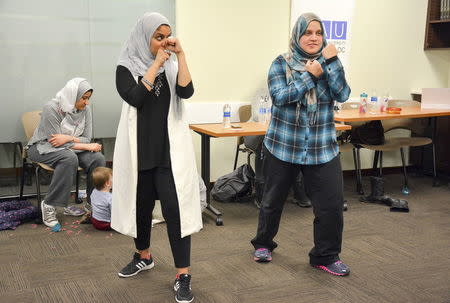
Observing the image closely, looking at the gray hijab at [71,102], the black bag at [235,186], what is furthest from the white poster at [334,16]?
the gray hijab at [71,102]

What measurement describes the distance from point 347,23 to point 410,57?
0.94m

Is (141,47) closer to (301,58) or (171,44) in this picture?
(171,44)

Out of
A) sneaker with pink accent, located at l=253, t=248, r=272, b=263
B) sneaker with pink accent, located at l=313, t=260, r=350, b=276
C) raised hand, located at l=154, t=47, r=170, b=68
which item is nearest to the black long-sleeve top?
raised hand, located at l=154, t=47, r=170, b=68

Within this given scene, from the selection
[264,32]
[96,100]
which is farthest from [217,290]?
[264,32]

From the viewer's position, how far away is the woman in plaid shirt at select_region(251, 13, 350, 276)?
95.8 inches

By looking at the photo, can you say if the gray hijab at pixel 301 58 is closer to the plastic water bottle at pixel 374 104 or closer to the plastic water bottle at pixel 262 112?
the plastic water bottle at pixel 262 112

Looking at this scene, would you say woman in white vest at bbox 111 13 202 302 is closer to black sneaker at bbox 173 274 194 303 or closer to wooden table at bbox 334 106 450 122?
black sneaker at bbox 173 274 194 303

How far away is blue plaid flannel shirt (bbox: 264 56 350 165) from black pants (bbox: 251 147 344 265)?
0.07 meters

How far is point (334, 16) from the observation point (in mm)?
4773

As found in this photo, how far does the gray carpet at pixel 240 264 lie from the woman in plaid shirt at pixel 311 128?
9.5 inches

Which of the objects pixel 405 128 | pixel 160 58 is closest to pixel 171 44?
pixel 160 58

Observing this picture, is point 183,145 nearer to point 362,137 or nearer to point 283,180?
point 283,180

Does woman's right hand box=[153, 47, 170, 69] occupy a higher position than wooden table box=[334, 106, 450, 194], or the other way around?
woman's right hand box=[153, 47, 170, 69]

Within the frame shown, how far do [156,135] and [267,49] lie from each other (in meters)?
2.69
